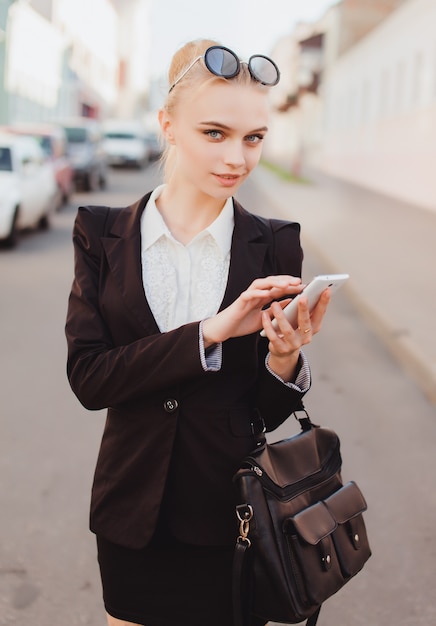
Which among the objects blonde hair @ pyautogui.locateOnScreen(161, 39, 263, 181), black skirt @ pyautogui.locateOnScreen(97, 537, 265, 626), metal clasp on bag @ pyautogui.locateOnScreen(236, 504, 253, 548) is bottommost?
black skirt @ pyautogui.locateOnScreen(97, 537, 265, 626)

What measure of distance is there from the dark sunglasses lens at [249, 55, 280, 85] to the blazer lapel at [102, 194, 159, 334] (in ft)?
1.46

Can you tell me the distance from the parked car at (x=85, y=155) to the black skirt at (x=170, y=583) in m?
22.3

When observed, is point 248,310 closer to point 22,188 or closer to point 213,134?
point 213,134

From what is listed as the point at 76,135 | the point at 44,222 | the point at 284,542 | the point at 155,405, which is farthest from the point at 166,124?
the point at 76,135

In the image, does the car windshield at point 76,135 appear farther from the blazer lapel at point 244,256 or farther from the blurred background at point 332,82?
the blazer lapel at point 244,256

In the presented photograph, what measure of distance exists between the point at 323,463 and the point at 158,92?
1.05m

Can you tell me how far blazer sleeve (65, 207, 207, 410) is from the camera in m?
1.95

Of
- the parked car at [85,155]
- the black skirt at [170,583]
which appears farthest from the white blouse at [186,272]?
the parked car at [85,155]

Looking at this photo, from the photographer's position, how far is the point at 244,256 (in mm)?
2139

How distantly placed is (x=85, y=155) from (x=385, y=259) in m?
12.7

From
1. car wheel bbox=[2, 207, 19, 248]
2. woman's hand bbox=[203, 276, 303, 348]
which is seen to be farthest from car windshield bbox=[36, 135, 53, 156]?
woman's hand bbox=[203, 276, 303, 348]

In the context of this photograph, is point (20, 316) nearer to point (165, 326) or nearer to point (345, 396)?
point (345, 396)

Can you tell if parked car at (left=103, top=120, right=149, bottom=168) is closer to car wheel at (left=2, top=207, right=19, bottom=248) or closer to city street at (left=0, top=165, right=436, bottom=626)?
car wheel at (left=2, top=207, right=19, bottom=248)

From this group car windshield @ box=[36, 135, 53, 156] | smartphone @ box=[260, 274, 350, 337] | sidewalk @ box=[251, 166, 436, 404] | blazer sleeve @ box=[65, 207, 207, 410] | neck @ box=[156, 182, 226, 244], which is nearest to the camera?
smartphone @ box=[260, 274, 350, 337]
